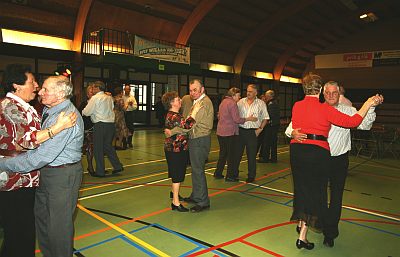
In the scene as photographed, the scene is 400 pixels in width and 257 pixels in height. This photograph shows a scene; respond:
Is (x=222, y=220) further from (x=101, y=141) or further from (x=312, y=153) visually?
(x=101, y=141)

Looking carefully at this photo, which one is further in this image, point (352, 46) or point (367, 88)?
point (352, 46)

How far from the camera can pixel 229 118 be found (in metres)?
5.46

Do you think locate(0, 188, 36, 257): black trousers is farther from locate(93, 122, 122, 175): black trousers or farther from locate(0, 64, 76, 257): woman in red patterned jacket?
locate(93, 122, 122, 175): black trousers

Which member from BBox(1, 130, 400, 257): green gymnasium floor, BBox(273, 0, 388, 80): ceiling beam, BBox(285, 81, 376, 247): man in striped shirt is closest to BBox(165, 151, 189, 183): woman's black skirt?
BBox(1, 130, 400, 257): green gymnasium floor

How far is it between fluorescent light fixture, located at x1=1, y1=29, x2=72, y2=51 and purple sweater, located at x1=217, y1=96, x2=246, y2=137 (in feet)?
27.2

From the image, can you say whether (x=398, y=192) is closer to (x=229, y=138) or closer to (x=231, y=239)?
(x=229, y=138)

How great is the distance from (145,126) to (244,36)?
8.07m

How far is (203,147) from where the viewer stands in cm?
395

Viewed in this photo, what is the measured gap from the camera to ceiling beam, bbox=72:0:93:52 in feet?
36.2

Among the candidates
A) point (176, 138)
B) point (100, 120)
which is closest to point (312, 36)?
point (100, 120)

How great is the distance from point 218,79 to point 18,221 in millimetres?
17106

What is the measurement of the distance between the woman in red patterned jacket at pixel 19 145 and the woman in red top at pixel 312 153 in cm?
198

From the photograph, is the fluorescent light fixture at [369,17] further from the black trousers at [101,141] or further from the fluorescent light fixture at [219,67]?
the black trousers at [101,141]

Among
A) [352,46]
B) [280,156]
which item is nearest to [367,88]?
[352,46]
